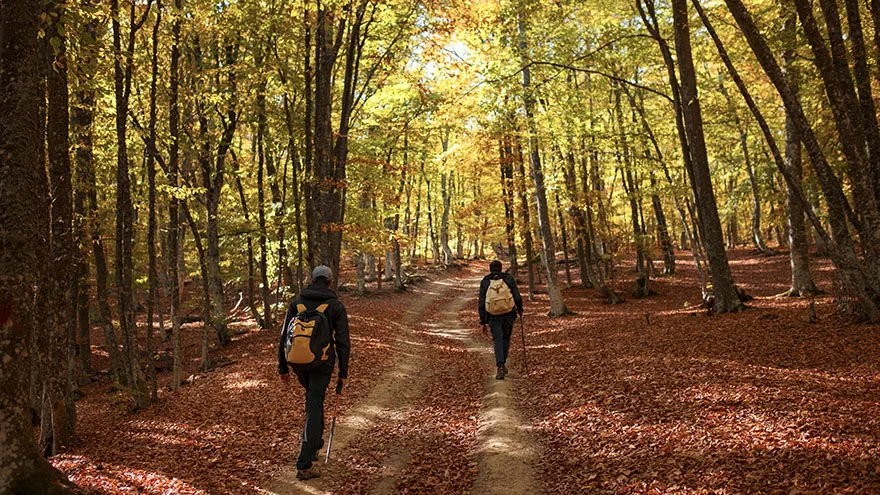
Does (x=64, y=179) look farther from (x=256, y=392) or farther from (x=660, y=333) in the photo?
(x=660, y=333)

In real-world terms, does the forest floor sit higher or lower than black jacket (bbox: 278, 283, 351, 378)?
lower

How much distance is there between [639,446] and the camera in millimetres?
5641

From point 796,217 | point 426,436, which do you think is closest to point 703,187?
point 796,217

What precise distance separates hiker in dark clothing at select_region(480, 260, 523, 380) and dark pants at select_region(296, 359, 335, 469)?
4.42 metres

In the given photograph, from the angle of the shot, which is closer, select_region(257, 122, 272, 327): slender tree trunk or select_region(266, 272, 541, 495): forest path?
select_region(266, 272, 541, 495): forest path

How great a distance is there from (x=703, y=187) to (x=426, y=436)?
9879 millimetres

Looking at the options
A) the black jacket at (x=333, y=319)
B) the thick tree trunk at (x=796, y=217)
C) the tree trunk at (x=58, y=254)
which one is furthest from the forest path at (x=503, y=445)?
the thick tree trunk at (x=796, y=217)

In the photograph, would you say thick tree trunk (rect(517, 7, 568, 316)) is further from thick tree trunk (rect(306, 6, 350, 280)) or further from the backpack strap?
the backpack strap

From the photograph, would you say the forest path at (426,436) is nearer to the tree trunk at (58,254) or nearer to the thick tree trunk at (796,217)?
the tree trunk at (58,254)

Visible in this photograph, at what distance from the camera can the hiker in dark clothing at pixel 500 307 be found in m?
9.84

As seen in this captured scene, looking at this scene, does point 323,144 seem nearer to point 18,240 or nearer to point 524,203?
point 18,240

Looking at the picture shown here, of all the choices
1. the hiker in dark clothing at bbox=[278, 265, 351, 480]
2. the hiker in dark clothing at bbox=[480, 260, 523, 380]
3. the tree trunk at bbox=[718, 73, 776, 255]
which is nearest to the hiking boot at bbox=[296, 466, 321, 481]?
the hiker in dark clothing at bbox=[278, 265, 351, 480]

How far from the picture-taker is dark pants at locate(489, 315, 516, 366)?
998 cm

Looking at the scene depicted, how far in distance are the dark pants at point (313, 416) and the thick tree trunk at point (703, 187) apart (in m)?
10.8
